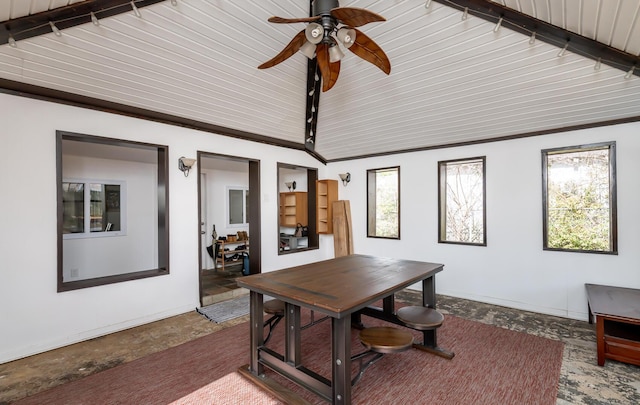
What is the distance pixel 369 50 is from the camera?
2.45 metres

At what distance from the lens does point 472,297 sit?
446 centimetres

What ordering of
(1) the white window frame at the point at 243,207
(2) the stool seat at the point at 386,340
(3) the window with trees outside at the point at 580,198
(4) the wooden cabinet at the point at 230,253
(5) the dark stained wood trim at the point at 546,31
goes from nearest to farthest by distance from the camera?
(2) the stool seat at the point at 386,340, (5) the dark stained wood trim at the point at 546,31, (3) the window with trees outside at the point at 580,198, (4) the wooden cabinet at the point at 230,253, (1) the white window frame at the point at 243,207

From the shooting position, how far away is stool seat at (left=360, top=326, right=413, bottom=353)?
2.03m

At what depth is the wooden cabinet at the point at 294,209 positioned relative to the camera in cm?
661

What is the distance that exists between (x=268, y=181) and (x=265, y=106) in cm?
135

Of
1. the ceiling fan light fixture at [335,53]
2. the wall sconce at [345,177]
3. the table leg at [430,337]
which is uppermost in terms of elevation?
the ceiling fan light fixture at [335,53]

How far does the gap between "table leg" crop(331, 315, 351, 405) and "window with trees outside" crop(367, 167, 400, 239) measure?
3.62m

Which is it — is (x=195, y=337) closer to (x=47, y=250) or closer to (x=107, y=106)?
(x=47, y=250)

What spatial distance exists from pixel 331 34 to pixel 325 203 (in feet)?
13.2

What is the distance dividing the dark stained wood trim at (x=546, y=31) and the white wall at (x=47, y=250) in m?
3.68

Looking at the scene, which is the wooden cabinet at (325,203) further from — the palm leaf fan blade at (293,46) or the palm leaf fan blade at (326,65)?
the palm leaf fan blade at (293,46)

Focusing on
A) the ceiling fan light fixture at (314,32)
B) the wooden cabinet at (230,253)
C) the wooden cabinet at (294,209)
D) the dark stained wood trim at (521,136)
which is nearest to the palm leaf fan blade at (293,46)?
the ceiling fan light fixture at (314,32)

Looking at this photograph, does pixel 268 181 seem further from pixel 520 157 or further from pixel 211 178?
pixel 520 157

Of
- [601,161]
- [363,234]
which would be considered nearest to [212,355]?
[363,234]
